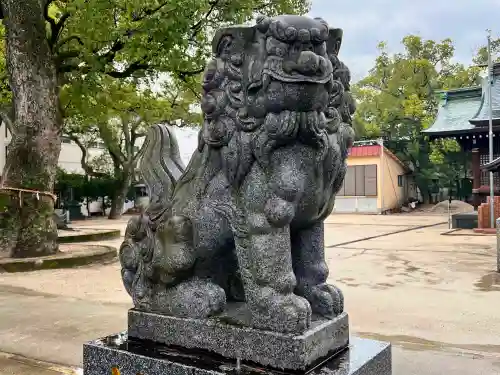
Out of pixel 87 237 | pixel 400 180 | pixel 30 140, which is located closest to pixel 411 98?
pixel 400 180

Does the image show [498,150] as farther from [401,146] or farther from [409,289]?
[409,289]

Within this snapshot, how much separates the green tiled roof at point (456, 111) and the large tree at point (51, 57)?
38.3 feet

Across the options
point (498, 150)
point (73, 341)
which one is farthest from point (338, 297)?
point (498, 150)

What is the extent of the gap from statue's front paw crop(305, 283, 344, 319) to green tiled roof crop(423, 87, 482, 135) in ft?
54.8

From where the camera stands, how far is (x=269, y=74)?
6.72 feet

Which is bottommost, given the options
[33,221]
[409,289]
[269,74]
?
[409,289]

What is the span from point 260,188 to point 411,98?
24314mm

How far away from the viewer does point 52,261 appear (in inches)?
306

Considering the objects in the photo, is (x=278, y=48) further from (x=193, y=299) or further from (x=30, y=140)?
(x=30, y=140)

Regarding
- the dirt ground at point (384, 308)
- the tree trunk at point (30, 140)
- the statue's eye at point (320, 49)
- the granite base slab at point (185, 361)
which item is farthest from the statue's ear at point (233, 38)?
the tree trunk at point (30, 140)

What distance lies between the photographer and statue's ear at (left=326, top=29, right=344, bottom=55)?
230 centimetres

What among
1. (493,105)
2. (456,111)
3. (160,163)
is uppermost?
(456,111)

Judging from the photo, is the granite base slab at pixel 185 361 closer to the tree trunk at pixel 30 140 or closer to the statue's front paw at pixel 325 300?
the statue's front paw at pixel 325 300

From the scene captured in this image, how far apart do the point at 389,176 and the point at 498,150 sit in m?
8.10
